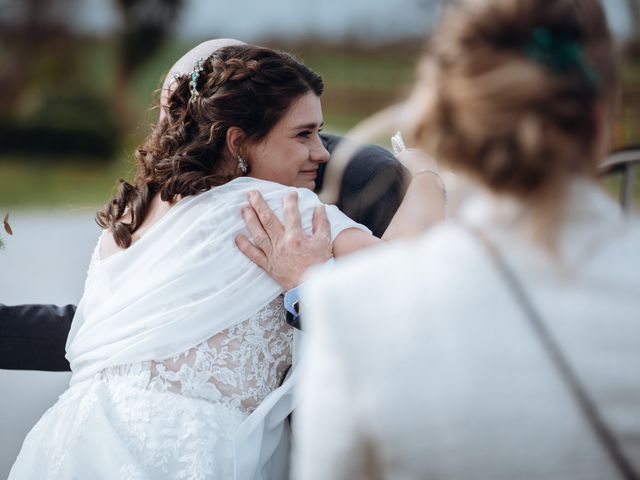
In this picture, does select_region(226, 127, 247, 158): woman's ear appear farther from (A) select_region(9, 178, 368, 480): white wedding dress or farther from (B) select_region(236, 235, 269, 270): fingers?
(B) select_region(236, 235, 269, 270): fingers

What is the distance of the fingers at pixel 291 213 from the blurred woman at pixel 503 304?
2.98 ft

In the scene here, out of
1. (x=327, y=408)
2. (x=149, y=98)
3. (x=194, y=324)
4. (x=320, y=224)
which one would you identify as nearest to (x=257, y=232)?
(x=320, y=224)

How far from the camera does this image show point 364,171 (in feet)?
8.96

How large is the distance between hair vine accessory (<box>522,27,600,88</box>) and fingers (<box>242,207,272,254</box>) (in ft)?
3.37

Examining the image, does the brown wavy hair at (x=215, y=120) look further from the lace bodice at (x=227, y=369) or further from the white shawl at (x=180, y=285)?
the lace bodice at (x=227, y=369)

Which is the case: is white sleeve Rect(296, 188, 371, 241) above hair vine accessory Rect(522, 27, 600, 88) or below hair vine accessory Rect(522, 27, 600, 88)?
below

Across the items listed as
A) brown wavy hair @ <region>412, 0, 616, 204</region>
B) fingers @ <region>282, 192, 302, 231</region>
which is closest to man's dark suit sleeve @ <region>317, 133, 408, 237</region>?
fingers @ <region>282, 192, 302, 231</region>

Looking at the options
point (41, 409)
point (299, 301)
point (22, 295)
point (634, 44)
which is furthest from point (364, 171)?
point (634, 44)

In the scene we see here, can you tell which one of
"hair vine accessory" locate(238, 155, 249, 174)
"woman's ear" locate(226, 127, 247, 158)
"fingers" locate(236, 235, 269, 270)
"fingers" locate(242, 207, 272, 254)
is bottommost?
"fingers" locate(236, 235, 269, 270)

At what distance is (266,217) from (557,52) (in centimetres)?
104

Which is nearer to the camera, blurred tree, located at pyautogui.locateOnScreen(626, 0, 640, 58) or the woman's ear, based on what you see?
the woman's ear

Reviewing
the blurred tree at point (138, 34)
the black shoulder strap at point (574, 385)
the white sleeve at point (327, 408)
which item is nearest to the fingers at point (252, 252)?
the white sleeve at point (327, 408)

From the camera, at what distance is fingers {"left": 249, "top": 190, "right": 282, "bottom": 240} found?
1.95 metres

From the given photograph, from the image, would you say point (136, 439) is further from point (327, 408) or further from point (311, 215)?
point (327, 408)
